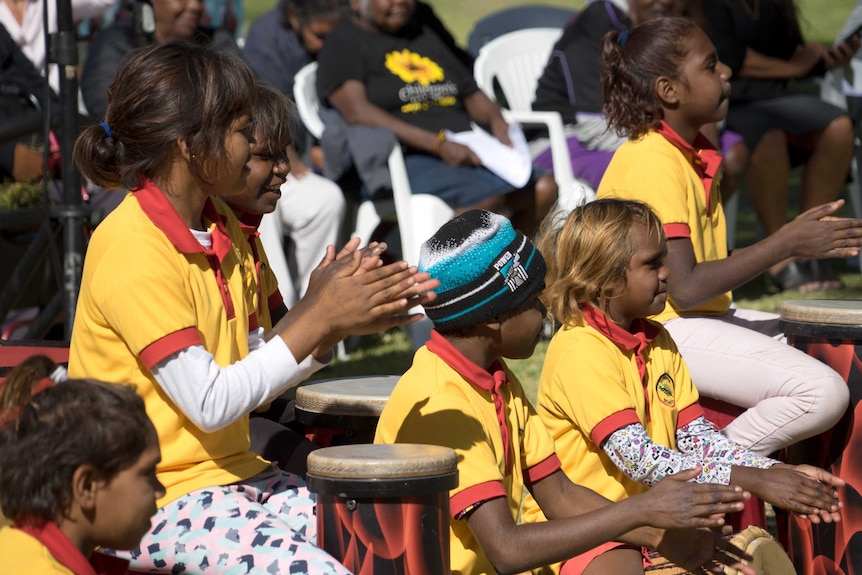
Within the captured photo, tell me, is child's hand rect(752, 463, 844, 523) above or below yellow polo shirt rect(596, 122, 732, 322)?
below

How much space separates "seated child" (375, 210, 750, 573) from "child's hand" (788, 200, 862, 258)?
106cm

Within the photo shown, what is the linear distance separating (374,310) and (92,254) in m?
0.63

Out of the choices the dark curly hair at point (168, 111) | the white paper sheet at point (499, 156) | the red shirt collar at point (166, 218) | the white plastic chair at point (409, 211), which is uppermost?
the dark curly hair at point (168, 111)

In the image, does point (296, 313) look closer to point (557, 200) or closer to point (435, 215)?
point (435, 215)

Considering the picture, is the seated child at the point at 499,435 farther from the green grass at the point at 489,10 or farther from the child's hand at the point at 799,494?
the green grass at the point at 489,10

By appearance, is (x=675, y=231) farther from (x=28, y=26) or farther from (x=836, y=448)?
(x=28, y=26)

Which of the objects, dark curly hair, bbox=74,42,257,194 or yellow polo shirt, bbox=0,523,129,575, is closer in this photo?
yellow polo shirt, bbox=0,523,129,575

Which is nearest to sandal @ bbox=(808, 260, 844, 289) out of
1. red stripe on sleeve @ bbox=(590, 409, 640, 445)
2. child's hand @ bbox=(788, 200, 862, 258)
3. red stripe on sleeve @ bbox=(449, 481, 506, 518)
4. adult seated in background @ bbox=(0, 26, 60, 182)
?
child's hand @ bbox=(788, 200, 862, 258)

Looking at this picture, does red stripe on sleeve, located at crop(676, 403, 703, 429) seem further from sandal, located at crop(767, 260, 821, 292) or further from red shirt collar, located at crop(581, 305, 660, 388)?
sandal, located at crop(767, 260, 821, 292)

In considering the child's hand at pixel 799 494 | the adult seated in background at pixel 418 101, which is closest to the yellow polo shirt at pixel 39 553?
the child's hand at pixel 799 494

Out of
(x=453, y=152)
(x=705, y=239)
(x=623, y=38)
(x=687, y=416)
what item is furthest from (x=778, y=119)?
(x=687, y=416)

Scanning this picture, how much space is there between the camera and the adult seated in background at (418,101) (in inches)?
264

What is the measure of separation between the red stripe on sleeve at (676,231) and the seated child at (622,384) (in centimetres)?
50

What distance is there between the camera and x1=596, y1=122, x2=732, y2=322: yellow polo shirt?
3.89 meters
